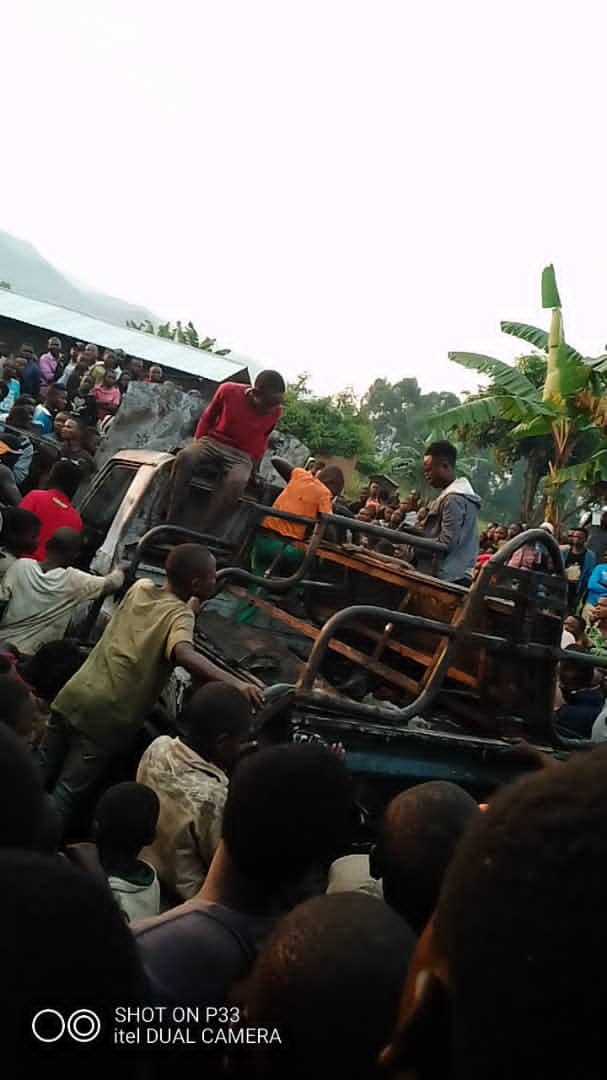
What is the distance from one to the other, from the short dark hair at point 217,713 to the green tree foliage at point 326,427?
2126 centimetres

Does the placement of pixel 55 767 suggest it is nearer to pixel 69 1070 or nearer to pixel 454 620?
pixel 454 620

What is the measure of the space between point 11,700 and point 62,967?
6.36ft

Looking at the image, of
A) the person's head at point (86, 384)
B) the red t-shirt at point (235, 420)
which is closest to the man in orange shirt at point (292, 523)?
the red t-shirt at point (235, 420)

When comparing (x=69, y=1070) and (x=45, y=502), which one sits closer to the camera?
(x=69, y=1070)

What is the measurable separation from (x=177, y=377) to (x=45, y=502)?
1219 cm

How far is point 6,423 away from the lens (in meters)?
8.85

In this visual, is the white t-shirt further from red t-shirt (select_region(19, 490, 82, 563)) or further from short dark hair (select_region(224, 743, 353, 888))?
short dark hair (select_region(224, 743, 353, 888))

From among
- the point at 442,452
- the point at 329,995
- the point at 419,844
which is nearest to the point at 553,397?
the point at 442,452

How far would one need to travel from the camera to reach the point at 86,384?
11.9 m

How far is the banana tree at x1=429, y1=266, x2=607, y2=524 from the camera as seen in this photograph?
36.8ft

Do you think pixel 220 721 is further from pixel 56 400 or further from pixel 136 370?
pixel 136 370

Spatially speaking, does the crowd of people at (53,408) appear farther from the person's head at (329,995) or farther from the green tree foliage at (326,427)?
the green tree foliage at (326,427)

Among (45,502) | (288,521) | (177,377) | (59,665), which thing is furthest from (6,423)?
(177,377)

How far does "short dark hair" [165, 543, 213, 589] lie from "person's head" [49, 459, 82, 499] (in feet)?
7.69
